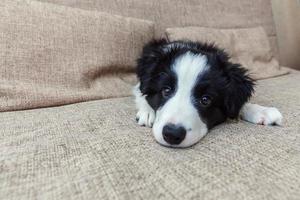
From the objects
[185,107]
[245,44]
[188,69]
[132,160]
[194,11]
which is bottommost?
[132,160]

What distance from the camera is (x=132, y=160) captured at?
1.03 m

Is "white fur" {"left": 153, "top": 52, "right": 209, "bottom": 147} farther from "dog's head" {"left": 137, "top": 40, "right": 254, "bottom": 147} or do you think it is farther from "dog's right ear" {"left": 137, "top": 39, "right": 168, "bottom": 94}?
"dog's right ear" {"left": 137, "top": 39, "right": 168, "bottom": 94}

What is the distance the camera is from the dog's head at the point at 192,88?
4.23ft

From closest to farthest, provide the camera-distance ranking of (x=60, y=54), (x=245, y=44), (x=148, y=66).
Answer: (x=148, y=66) → (x=60, y=54) → (x=245, y=44)

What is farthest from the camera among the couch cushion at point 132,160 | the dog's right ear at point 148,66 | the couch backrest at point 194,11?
the couch backrest at point 194,11

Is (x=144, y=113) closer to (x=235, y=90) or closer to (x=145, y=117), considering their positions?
(x=145, y=117)

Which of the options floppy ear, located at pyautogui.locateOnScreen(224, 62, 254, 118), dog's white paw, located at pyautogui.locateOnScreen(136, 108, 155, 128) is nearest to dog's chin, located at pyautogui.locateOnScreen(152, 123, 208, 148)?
dog's white paw, located at pyautogui.locateOnScreen(136, 108, 155, 128)

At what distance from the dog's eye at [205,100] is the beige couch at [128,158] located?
0.36ft

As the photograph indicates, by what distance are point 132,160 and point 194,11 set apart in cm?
170

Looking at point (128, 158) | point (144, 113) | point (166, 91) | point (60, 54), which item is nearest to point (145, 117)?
point (144, 113)

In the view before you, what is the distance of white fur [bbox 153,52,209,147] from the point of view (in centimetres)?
122

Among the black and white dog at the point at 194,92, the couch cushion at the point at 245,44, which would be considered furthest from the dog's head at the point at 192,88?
the couch cushion at the point at 245,44

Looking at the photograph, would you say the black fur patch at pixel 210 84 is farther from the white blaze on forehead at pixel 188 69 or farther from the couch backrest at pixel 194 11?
the couch backrest at pixel 194 11

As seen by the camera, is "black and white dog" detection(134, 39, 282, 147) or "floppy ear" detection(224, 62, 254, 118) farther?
A: "floppy ear" detection(224, 62, 254, 118)
